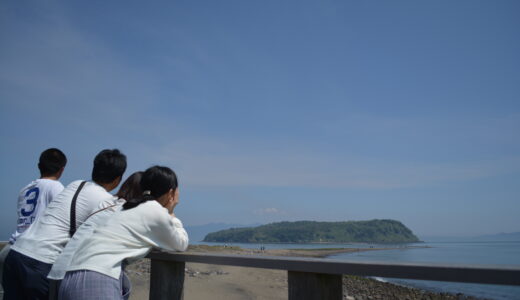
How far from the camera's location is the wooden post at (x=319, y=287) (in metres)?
1.71

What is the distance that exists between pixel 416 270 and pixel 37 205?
253cm

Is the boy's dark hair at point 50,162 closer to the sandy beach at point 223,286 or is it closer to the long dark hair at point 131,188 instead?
the long dark hair at point 131,188

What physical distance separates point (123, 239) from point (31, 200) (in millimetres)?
1210

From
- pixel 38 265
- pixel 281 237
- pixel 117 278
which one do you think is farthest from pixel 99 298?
pixel 281 237

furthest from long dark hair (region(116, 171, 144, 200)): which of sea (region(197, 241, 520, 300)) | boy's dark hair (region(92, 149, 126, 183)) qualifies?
sea (region(197, 241, 520, 300))

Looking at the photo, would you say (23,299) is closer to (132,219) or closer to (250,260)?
(132,219)

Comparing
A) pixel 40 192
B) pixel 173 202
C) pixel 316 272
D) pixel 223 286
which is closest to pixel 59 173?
pixel 40 192

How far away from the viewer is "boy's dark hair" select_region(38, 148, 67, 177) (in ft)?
9.16

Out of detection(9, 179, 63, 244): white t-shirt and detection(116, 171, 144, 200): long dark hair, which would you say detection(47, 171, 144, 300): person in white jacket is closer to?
detection(116, 171, 144, 200): long dark hair

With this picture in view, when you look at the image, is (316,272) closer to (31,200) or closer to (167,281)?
(167,281)

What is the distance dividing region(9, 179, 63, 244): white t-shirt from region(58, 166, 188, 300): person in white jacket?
0.95 metres

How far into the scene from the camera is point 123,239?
75.5 inches

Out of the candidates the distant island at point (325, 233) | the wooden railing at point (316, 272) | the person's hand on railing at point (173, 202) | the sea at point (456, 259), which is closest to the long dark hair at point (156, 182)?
the person's hand on railing at point (173, 202)

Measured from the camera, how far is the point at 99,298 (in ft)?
5.85
